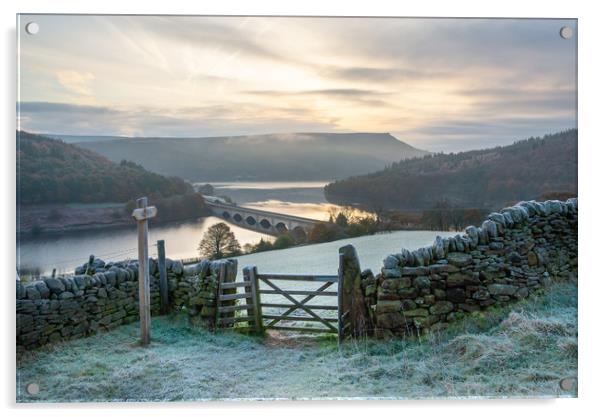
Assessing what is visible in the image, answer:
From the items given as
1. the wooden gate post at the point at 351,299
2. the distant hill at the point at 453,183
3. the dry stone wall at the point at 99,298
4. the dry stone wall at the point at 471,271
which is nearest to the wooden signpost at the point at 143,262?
the dry stone wall at the point at 99,298

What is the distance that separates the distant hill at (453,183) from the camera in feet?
20.4

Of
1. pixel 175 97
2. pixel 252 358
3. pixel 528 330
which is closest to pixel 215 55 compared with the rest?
pixel 175 97

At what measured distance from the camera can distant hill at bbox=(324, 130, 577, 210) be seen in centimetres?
622

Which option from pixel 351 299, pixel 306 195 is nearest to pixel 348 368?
pixel 351 299

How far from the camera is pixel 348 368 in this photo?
581 centimetres

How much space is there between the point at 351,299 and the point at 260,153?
6.67 ft

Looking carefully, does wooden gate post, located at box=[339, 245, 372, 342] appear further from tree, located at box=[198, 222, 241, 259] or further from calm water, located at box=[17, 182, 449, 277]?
tree, located at box=[198, 222, 241, 259]

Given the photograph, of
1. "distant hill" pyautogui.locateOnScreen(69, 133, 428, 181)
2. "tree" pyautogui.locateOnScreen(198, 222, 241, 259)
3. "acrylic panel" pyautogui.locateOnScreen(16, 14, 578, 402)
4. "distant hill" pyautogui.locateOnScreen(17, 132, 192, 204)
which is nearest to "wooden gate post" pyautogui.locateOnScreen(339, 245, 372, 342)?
"acrylic panel" pyautogui.locateOnScreen(16, 14, 578, 402)

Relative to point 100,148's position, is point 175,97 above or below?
above

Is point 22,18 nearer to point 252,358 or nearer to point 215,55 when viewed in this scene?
point 215,55

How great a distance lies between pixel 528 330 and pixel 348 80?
3.16 m

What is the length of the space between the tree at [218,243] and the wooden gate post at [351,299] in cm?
127

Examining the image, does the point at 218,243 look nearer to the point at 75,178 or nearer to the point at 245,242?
the point at 245,242

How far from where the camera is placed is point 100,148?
6008mm
